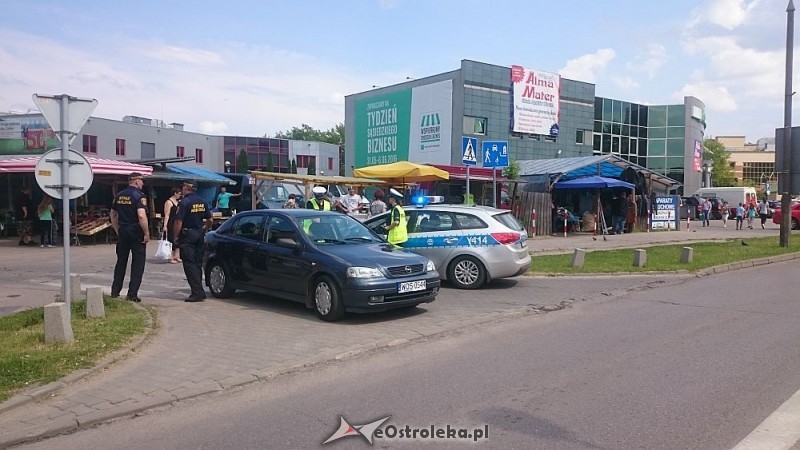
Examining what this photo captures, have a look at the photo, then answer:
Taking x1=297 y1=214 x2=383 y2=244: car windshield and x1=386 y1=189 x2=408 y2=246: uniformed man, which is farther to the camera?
x1=386 y1=189 x2=408 y2=246: uniformed man

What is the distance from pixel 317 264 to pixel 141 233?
2.91 meters

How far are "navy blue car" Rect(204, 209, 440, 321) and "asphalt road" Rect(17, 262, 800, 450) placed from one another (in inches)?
43.7

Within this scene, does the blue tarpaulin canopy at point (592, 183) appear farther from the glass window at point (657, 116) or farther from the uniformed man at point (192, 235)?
the glass window at point (657, 116)

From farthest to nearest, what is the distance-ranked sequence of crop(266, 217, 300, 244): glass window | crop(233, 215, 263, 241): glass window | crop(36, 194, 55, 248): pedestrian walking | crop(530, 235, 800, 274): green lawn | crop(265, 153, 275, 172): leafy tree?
crop(265, 153, 275, 172): leafy tree, crop(36, 194, 55, 248): pedestrian walking, crop(530, 235, 800, 274): green lawn, crop(233, 215, 263, 241): glass window, crop(266, 217, 300, 244): glass window

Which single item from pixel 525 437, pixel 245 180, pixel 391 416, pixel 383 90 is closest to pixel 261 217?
pixel 391 416

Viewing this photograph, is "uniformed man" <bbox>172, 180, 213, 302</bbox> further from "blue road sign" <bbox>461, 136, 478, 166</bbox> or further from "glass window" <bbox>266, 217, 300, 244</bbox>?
"blue road sign" <bbox>461, 136, 478, 166</bbox>

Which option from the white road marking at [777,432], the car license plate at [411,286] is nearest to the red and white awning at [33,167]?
the car license plate at [411,286]

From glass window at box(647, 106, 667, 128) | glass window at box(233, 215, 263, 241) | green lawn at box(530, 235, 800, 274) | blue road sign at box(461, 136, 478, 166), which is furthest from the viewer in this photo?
glass window at box(647, 106, 667, 128)

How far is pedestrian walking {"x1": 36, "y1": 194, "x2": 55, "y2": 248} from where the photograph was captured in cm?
1866

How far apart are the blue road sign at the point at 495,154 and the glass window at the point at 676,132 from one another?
152 feet

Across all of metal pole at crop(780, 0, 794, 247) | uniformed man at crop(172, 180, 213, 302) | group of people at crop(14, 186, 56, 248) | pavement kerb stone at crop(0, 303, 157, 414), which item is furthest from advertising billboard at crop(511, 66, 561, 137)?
pavement kerb stone at crop(0, 303, 157, 414)

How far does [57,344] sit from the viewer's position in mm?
6910

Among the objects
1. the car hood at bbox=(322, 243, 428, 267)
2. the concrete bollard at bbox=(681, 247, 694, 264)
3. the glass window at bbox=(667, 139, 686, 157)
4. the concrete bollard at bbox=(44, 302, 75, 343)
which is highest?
the glass window at bbox=(667, 139, 686, 157)

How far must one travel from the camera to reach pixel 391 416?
16.6ft
